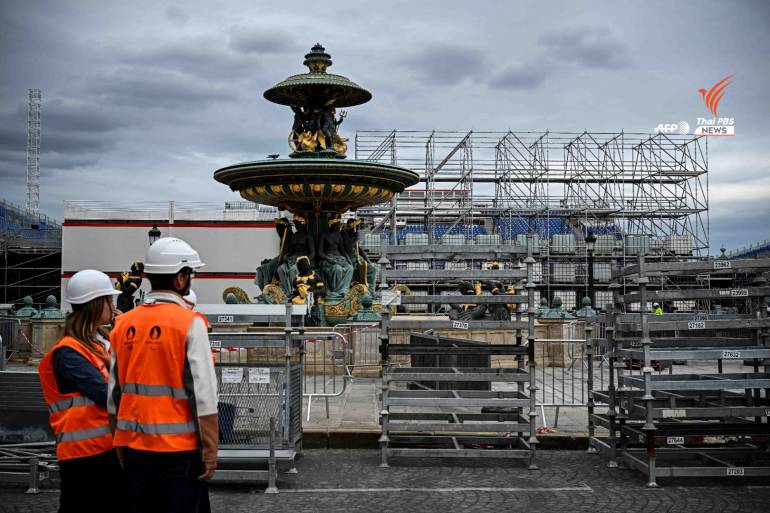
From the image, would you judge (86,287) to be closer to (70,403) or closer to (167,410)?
(70,403)

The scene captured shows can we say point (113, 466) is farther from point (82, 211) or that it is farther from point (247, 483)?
point (82, 211)

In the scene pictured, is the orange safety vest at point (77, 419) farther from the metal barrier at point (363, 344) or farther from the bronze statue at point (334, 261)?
the bronze statue at point (334, 261)

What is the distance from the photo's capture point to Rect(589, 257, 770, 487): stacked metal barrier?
864cm

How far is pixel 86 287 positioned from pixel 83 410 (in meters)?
0.73

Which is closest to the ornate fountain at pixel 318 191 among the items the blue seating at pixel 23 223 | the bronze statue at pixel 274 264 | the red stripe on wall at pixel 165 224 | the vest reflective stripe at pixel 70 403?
the bronze statue at pixel 274 264

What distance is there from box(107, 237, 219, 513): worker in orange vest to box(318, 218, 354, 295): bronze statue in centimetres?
1747

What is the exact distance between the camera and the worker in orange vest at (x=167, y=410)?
15.2 ft

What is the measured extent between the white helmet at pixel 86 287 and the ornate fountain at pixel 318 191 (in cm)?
1561

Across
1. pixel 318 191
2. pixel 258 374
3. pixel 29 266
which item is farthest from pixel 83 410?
pixel 29 266

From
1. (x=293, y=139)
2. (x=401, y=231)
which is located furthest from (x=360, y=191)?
(x=401, y=231)

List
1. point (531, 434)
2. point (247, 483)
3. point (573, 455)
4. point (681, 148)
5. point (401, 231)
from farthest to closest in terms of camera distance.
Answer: point (401, 231) → point (681, 148) → point (573, 455) → point (531, 434) → point (247, 483)

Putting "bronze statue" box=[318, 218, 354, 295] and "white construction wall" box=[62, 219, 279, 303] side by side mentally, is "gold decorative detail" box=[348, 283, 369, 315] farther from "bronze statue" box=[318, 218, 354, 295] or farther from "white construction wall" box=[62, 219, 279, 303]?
"white construction wall" box=[62, 219, 279, 303]

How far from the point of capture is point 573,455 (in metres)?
10.4

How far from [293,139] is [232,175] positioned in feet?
7.41
